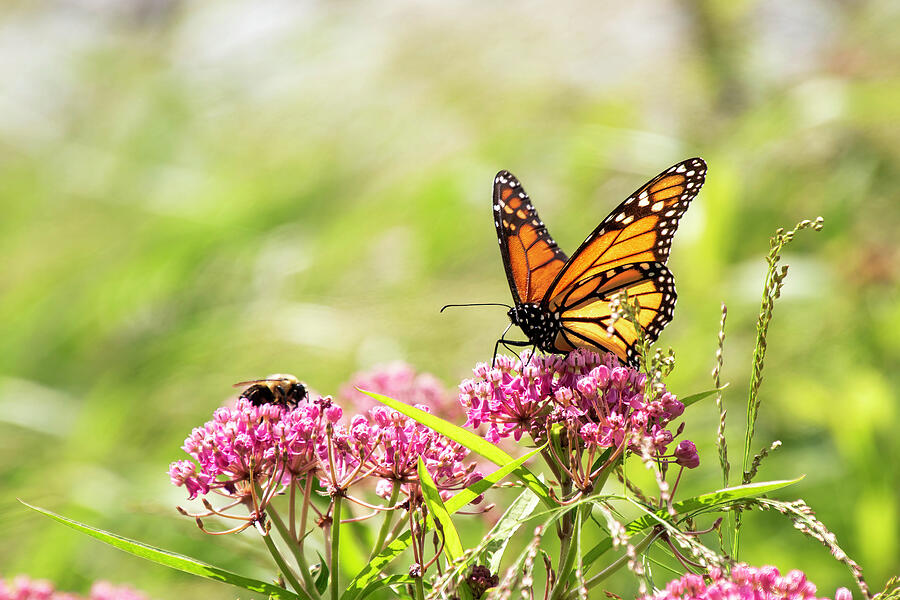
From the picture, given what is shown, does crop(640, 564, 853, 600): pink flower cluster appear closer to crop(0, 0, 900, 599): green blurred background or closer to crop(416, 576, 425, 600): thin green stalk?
crop(416, 576, 425, 600): thin green stalk

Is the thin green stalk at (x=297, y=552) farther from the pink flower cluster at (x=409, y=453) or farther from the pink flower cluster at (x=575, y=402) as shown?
the pink flower cluster at (x=575, y=402)

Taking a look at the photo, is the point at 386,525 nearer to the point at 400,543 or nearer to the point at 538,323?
the point at 400,543

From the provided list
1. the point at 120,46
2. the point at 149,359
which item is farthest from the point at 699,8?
the point at 120,46

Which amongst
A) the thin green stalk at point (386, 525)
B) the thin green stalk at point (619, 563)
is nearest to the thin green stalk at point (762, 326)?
the thin green stalk at point (619, 563)

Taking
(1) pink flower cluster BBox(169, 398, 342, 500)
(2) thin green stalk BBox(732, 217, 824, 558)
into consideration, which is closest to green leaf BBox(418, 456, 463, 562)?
(1) pink flower cluster BBox(169, 398, 342, 500)

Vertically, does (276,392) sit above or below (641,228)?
below

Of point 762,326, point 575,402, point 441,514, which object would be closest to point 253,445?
point 441,514
